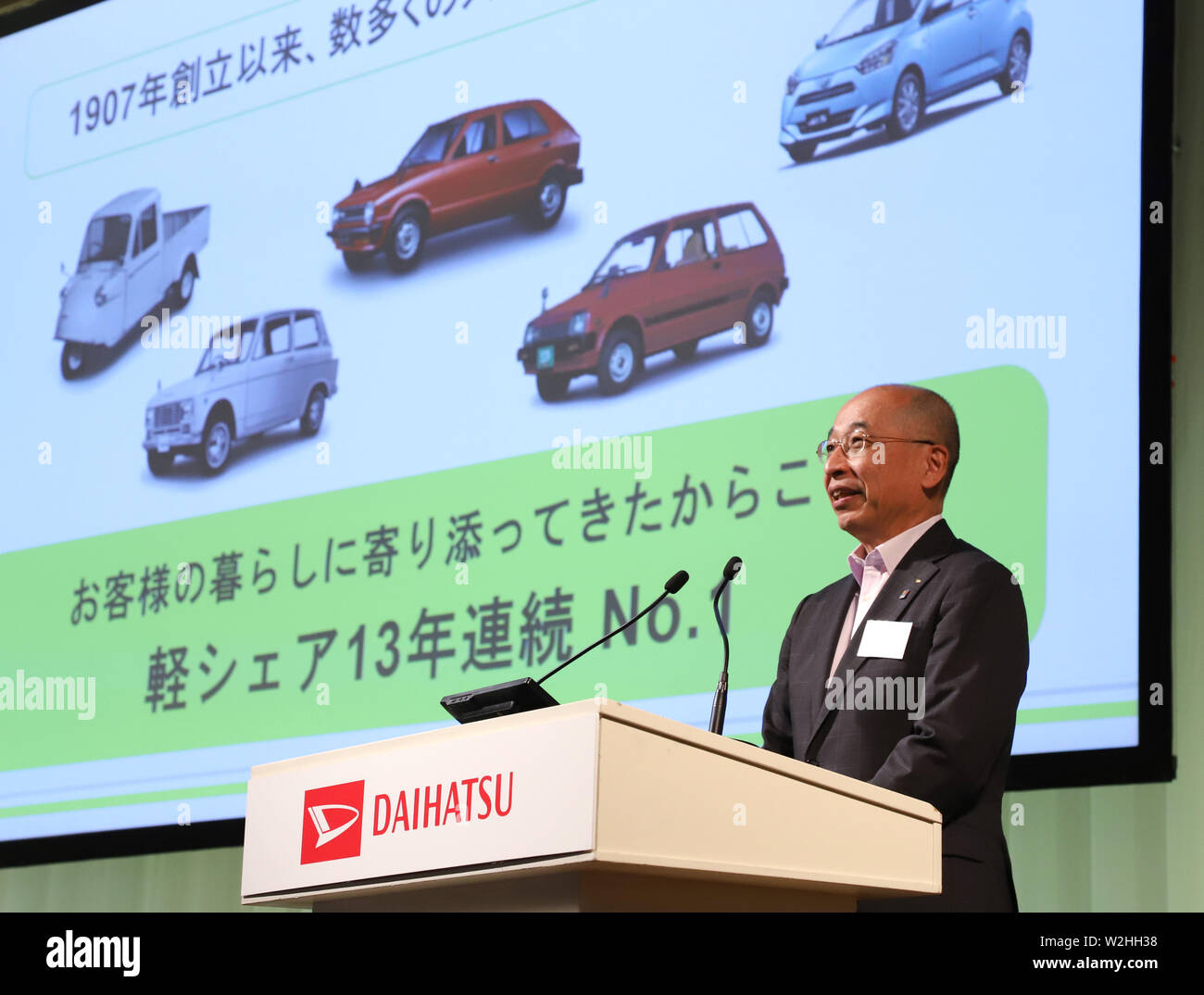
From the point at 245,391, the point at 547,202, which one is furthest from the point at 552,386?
the point at 245,391

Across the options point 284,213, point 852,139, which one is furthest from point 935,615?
point 284,213

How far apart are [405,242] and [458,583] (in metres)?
0.84

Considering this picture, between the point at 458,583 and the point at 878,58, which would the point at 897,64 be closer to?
the point at 878,58

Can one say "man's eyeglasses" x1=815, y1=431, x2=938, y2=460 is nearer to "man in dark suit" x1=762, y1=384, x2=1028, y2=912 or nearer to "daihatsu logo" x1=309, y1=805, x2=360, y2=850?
"man in dark suit" x1=762, y1=384, x2=1028, y2=912

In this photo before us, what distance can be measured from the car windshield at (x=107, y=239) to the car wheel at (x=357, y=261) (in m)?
0.74

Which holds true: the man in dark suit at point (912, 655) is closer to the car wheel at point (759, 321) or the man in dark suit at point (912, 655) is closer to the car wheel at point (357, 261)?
the car wheel at point (759, 321)

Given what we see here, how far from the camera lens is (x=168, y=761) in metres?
3.45

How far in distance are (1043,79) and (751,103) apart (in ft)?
2.00

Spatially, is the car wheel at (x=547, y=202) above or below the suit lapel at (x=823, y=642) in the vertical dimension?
above

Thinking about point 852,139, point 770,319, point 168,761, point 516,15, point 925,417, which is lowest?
point 168,761

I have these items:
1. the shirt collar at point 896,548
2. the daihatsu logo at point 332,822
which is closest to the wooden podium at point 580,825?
the daihatsu logo at point 332,822

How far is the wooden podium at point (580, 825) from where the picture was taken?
1.26 metres

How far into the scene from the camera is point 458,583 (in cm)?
323

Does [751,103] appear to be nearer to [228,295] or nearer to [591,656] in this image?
[591,656]
